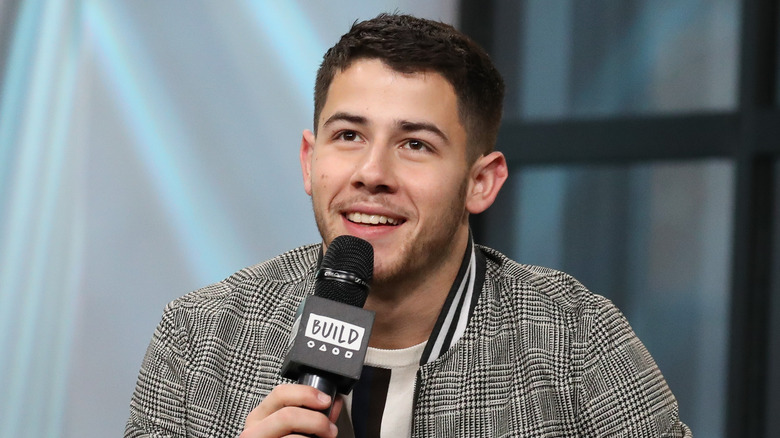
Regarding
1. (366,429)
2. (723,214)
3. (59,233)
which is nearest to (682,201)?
(723,214)

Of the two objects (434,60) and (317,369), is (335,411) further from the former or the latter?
(434,60)

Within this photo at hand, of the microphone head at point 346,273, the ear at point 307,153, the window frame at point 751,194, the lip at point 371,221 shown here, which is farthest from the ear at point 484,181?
the window frame at point 751,194

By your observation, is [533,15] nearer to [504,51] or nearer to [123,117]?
[504,51]

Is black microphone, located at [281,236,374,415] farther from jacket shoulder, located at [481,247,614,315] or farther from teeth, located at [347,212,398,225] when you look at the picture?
jacket shoulder, located at [481,247,614,315]

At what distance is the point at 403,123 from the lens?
161 cm

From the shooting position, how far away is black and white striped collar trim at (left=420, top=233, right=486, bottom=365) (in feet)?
5.67

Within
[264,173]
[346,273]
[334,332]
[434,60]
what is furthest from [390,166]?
[264,173]

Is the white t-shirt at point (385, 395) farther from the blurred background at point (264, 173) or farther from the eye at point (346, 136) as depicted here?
the blurred background at point (264, 173)

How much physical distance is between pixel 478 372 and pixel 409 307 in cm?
17

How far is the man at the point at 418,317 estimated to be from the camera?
163 centimetres

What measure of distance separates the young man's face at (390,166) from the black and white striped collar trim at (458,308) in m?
0.12

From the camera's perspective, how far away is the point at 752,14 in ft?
9.47

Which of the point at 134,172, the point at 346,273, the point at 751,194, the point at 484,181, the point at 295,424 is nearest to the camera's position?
the point at 295,424

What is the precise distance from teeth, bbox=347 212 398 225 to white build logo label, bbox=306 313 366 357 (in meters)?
0.43
